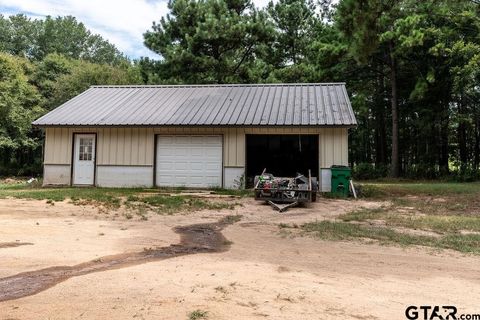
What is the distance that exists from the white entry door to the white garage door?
8.17ft

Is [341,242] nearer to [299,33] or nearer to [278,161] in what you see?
[278,161]

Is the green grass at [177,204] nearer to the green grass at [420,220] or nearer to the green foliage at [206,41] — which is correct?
the green grass at [420,220]

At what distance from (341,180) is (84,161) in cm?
925

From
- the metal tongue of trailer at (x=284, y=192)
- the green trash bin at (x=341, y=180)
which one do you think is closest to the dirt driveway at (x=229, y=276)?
the metal tongue of trailer at (x=284, y=192)

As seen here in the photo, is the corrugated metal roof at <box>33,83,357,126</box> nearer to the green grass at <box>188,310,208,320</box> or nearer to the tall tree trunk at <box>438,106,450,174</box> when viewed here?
the tall tree trunk at <box>438,106,450,174</box>

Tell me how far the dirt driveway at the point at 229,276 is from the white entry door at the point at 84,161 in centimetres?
743

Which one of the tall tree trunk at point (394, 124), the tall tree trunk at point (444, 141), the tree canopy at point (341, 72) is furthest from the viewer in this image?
the tall tree trunk at point (444, 141)

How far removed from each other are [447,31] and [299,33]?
10286 millimetres

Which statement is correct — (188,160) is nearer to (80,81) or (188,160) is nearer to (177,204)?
(177,204)

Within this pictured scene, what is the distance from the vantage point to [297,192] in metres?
9.83

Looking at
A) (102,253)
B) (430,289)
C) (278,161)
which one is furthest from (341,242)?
(278,161)

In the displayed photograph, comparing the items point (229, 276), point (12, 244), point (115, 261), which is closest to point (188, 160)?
point (12, 244)

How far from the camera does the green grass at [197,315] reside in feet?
9.77

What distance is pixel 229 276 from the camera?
407 cm
